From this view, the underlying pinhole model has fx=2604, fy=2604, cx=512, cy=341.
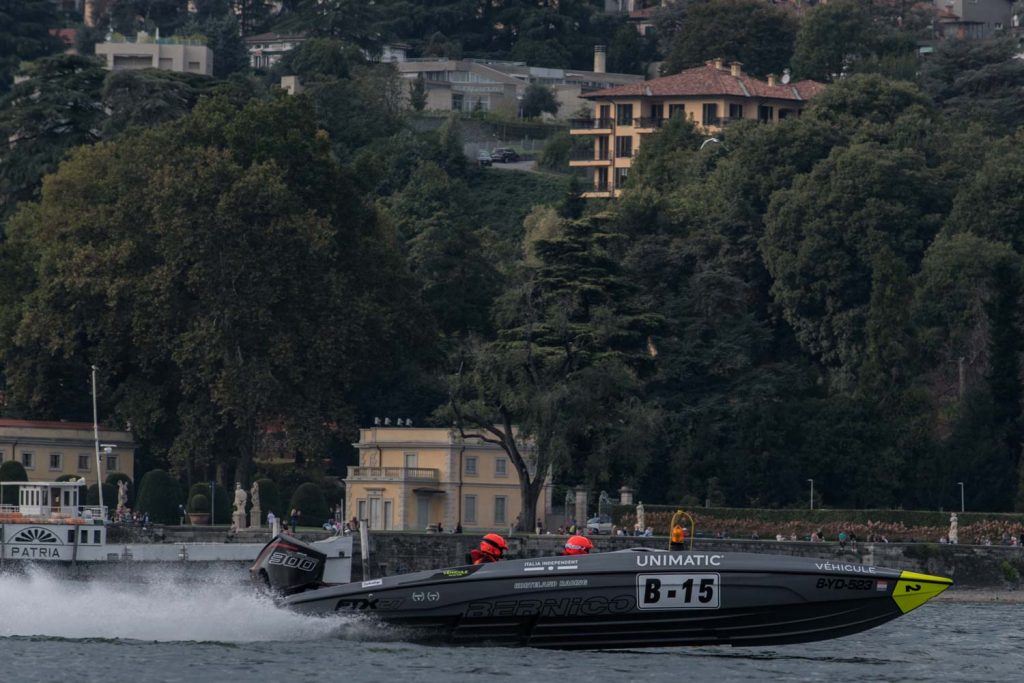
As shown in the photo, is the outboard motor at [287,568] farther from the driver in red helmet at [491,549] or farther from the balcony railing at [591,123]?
the balcony railing at [591,123]

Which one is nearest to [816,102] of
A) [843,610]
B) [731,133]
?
[731,133]

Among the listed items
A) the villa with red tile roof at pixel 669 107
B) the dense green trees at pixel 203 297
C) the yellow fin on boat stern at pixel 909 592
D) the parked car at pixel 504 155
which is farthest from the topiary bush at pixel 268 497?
the parked car at pixel 504 155

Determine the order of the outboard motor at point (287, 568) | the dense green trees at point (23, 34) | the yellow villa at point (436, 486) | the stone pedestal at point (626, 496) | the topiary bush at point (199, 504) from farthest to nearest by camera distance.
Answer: the dense green trees at point (23, 34) < the yellow villa at point (436, 486) < the stone pedestal at point (626, 496) < the topiary bush at point (199, 504) < the outboard motor at point (287, 568)

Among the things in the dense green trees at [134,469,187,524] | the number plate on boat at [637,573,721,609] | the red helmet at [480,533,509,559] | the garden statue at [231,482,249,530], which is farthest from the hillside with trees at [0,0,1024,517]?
the number plate on boat at [637,573,721,609]

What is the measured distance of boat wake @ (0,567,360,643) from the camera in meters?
46.7

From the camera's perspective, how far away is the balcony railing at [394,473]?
91.2m

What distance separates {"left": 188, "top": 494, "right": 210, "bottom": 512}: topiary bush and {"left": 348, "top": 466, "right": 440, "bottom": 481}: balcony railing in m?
6.18

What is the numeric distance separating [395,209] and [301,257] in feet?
80.1

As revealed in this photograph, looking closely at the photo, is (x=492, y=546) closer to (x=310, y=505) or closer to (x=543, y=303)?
(x=310, y=505)

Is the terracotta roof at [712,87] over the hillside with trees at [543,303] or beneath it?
over

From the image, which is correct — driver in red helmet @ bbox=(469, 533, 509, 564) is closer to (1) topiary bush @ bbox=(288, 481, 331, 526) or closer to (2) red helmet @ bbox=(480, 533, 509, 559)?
(2) red helmet @ bbox=(480, 533, 509, 559)

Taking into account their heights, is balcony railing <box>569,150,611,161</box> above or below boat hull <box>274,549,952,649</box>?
above

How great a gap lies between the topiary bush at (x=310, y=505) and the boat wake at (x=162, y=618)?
34663 millimetres

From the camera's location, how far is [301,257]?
9312 centimetres
